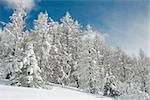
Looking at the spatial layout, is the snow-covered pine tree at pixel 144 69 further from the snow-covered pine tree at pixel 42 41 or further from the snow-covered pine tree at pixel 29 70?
the snow-covered pine tree at pixel 29 70

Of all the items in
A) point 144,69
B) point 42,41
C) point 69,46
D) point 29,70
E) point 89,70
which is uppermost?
point 69,46

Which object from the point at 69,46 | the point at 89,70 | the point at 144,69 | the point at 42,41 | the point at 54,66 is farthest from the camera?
the point at 144,69

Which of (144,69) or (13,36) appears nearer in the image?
(13,36)

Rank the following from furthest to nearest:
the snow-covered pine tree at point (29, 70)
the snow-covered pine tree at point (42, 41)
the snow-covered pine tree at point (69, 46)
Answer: the snow-covered pine tree at point (69, 46)
the snow-covered pine tree at point (42, 41)
the snow-covered pine tree at point (29, 70)

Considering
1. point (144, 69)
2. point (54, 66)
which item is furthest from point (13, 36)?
point (144, 69)

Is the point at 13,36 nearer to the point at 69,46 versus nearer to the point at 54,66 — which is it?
the point at 54,66

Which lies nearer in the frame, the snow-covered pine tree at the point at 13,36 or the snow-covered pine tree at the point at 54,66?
the snow-covered pine tree at the point at 13,36

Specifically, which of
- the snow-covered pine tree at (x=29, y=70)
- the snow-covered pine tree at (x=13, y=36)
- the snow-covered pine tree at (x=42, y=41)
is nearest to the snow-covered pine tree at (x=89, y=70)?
the snow-covered pine tree at (x=42, y=41)

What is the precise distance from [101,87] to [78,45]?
855cm

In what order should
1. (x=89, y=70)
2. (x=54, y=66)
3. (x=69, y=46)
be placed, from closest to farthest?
(x=89, y=70) → (x=54, y=66) → (x=69, y=46)

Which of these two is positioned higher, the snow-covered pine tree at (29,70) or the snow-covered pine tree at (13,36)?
the snow-covered pine tree at (13,36)

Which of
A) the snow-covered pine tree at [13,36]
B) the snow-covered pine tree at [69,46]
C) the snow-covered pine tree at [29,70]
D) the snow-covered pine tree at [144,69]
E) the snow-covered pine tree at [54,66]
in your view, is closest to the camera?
the snow-covered pine tree at [29,70]

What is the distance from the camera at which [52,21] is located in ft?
139

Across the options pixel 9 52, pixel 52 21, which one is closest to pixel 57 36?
pixel 52 21
